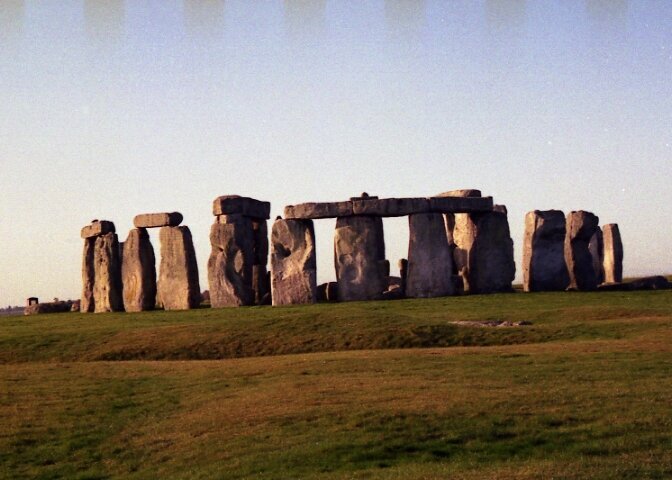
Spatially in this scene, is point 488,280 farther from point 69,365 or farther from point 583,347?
point 69,365

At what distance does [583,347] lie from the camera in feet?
90.8

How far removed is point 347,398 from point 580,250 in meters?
27.1

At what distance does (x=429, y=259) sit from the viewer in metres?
44.2

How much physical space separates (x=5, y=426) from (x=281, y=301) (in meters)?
23.0

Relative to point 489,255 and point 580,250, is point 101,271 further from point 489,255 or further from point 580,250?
point 580,250

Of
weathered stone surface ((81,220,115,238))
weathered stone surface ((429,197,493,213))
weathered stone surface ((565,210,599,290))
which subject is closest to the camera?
weathered stone surface ((429,197,493,213))

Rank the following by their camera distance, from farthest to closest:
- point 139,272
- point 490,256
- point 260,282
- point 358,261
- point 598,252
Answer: point 598,252, point 260,282, point 139,272, point 490,256, point 358,261

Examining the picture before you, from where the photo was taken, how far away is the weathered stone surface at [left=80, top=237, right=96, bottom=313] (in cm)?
4891

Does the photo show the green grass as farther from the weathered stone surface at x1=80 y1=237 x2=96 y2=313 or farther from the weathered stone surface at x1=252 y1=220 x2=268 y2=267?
the weathered stone surface at x1=252 y1=220 x2=268 y2=267

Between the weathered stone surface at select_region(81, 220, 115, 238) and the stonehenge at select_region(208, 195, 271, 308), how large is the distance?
208 inches

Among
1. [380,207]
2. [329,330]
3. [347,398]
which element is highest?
[380,207]

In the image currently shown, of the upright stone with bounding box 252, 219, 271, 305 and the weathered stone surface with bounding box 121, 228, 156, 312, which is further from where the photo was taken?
the upright stone with bounding box 252, 219, 271, 305

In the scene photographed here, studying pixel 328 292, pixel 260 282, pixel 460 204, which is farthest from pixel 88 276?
pixel 460 204

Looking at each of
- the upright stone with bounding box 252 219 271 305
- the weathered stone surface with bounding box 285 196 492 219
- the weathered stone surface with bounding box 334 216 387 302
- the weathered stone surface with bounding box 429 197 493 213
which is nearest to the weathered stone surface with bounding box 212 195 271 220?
the upright stone with bounding box 252 219 271 305
